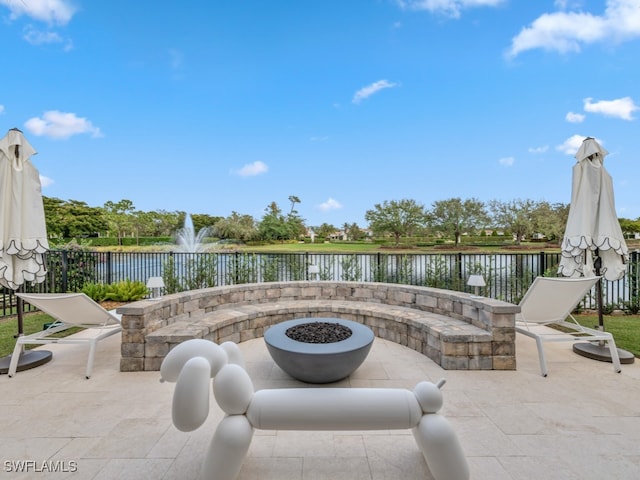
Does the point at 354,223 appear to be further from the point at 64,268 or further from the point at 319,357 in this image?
the point at 319,357

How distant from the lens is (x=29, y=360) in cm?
313

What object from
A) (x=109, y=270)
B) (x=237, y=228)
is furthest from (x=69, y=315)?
(x=237, y=228)

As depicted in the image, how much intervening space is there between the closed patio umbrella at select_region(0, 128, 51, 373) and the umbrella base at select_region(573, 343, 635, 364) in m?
6.31

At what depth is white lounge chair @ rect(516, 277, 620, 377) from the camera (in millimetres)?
2979

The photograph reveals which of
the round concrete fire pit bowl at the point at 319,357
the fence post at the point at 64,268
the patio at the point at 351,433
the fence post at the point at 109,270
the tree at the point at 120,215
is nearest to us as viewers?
the patio at the point at 351,433

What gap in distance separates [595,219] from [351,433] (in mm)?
3847

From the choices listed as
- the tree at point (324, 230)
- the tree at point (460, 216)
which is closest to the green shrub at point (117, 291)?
the tree at point (460, 216)

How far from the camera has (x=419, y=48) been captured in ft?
23.6

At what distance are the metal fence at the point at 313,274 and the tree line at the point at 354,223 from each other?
52.5 feet

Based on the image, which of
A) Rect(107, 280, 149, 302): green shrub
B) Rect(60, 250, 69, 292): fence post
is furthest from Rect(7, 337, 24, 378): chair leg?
Rect(60, 250, 69, 292): fence post

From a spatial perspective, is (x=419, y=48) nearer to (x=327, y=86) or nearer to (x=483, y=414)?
(x=327, y=86)

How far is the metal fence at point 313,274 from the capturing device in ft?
19.7

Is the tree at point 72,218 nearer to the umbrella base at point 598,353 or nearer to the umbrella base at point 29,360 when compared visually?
the umbrella base at point 29,360

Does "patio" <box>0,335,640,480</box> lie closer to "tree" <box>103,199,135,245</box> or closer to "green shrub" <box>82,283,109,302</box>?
"green shrub" <box>82,283,109,302</box>
